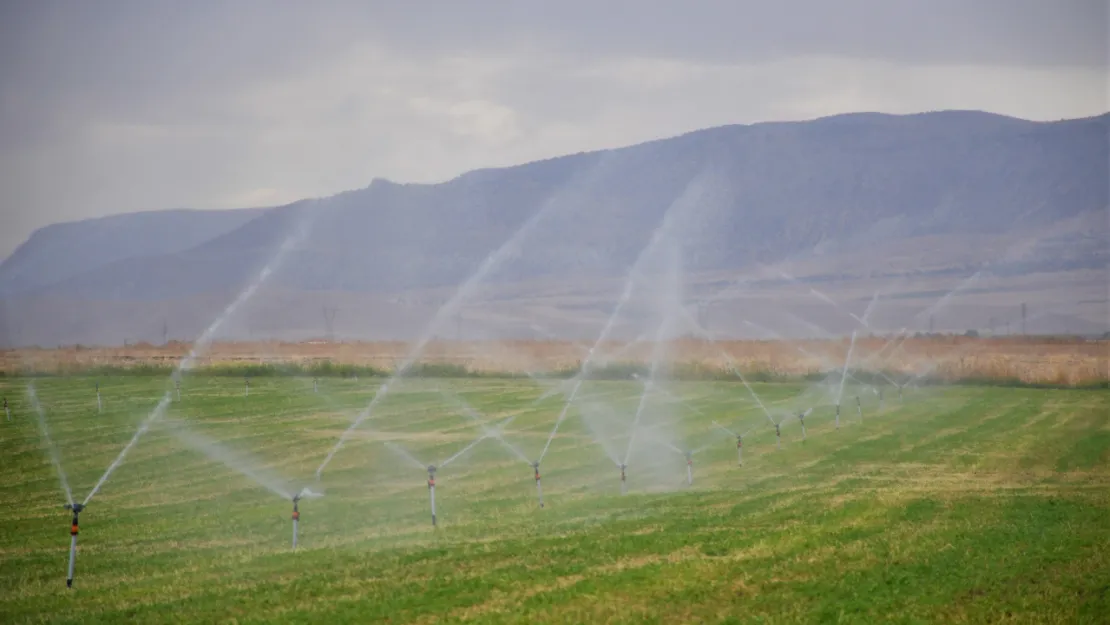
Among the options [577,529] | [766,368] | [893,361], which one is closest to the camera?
[577,529]

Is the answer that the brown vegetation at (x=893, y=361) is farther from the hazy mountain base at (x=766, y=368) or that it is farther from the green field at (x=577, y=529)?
the green field at (x=577, y=529)

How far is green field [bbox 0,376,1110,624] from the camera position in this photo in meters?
17.9

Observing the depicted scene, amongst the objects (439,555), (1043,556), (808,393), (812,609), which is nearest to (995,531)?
(1043,556)

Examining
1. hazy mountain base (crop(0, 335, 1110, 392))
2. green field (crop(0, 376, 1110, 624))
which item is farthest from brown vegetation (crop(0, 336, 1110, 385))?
green field (crop(0, 376, 1110, 624))

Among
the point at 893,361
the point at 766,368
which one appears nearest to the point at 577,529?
the point at 766,368

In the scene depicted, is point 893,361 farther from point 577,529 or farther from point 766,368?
point 577,529

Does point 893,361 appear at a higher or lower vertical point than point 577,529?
higher

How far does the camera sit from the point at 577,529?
24.4 metres

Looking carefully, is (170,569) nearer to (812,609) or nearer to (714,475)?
(812,609)

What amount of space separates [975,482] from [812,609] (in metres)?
16.2

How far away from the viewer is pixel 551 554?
69.9 ft

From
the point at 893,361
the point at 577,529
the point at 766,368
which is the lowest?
the point at 577,529

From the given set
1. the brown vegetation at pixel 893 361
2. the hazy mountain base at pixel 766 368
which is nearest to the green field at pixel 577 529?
the hazy mountain base at pixel 766 368

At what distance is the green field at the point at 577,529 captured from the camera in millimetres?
17859
